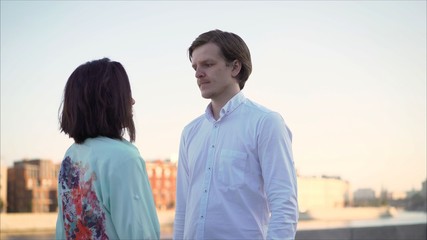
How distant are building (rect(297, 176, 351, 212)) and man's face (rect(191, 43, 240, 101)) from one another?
127247 millimetres

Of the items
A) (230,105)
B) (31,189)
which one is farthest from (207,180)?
(31,189)

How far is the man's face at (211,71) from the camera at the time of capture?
3.10 m

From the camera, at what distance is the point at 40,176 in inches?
4232

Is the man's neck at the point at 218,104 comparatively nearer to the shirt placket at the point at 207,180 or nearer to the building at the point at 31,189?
the shirt placket at the point at 207,180

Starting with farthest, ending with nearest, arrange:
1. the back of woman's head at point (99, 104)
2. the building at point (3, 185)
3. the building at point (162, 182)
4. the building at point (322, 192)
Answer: the building at point (322, 192) < the building at point (162, 182) < the building at point (3, 185) < the back of woman's head at point (99, 104)

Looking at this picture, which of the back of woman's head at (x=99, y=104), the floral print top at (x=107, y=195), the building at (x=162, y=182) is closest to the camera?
the floral print top at (x=107, y=195)

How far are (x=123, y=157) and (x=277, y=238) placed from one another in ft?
2.67

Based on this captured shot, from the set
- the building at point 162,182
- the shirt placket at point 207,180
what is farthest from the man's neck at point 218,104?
the building at point 162,182

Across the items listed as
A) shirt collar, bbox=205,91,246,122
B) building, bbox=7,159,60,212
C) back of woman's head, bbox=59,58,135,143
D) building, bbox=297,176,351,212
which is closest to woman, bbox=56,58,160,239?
back of woman's head, bbox=59,58,135,143

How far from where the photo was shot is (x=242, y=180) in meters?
2.94

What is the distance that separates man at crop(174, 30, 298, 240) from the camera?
287 cm

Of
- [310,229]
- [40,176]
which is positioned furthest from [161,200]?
[310,229]

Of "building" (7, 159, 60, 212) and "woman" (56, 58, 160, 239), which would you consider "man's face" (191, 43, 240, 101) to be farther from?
"building" (7, 159, 60, 212)

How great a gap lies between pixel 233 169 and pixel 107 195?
0.80 meters
